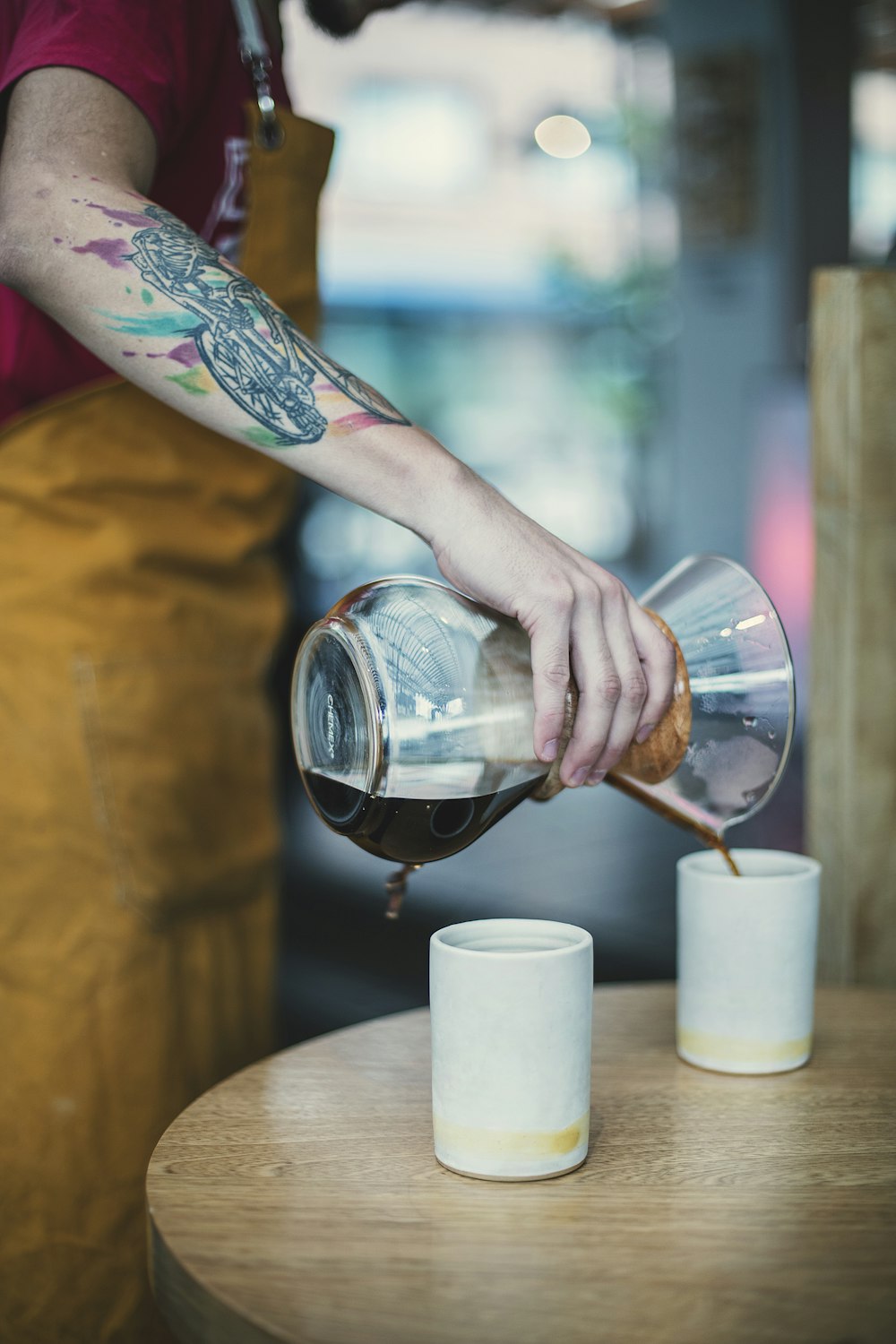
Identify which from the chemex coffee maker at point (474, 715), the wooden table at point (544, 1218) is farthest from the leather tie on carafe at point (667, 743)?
the wooden table at point (544, 1218)

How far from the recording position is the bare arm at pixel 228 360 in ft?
2.64

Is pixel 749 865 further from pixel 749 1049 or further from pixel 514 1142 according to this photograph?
A: pixel 514 1142

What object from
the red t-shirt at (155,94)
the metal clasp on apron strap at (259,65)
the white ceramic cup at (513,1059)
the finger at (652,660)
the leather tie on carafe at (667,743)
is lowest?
the white ceramic cup at (513,1059)

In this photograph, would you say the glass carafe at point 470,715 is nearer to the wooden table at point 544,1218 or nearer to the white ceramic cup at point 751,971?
the white ceramic cup at point 751,971

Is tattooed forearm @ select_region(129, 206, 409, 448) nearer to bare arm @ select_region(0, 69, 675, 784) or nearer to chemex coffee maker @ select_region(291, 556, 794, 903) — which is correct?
bare arm @ select_region(0, 69, 675, 784)

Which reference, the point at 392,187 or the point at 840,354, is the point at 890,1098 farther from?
the point at 392,187

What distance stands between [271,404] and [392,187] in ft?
31.1

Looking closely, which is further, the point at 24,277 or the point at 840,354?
the point at 840,354

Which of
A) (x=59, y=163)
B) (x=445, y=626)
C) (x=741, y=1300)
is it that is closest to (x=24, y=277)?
(x=59, y=163)

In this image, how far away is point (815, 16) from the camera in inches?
165

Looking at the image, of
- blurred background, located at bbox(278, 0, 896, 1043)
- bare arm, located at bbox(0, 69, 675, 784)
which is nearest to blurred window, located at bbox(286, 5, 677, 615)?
blurred background, located at bbox(278, 0, 896, 1043)

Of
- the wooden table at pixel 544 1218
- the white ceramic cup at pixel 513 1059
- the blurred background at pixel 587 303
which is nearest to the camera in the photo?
the wooden table at pixel 544 1218

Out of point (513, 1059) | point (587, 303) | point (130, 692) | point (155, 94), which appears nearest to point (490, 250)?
point (587, 303)

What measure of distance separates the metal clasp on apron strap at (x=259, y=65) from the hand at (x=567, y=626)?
54cm
